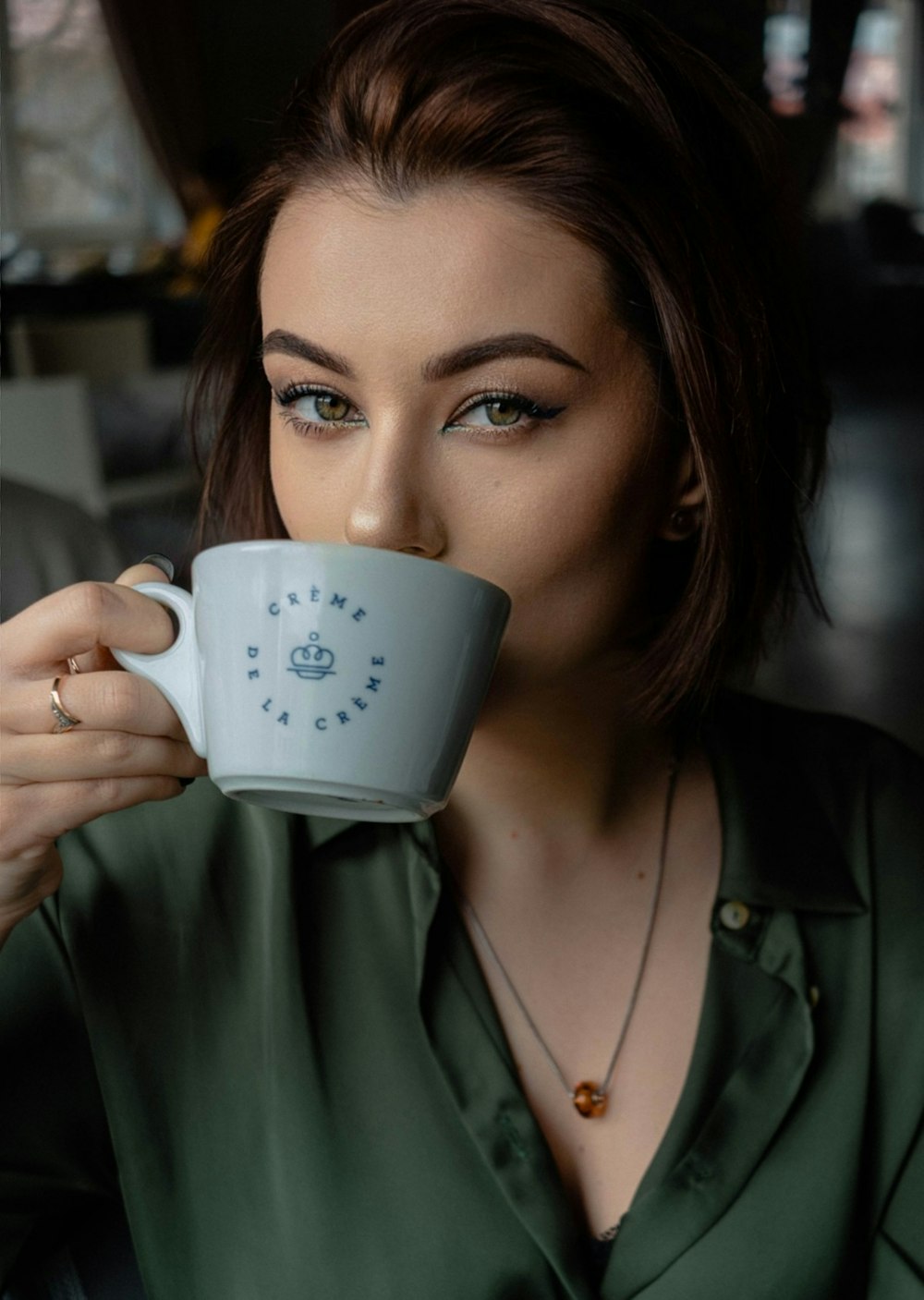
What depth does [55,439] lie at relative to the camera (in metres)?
1.79

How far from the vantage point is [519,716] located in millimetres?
1135

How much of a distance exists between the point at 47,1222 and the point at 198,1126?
0.13 m

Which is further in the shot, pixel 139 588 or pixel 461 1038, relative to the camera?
pixel 461 1038

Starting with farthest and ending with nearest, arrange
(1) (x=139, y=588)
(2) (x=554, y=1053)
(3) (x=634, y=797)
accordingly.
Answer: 1. (3) (x=634, y=797)
2. (2) (x=554, y=1053)
3. (1) (x=139, y=588)

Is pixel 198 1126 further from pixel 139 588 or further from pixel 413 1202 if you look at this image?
pixel 139 588

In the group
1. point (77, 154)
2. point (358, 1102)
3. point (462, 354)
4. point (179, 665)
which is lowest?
point (77, 154)

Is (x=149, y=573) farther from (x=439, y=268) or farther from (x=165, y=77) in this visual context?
(x=165, y=77)

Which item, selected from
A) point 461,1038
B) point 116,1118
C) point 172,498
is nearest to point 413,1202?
point 461,1038

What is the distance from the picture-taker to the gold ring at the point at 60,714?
79 centimetres

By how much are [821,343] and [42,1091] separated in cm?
190

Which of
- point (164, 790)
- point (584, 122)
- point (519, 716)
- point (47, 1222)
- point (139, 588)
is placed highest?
point (584, 122)

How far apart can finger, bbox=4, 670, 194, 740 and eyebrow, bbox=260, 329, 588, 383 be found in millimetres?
258

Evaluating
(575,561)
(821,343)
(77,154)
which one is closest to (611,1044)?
(575,561)

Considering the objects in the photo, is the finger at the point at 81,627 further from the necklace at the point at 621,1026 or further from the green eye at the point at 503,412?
the necklace at the point at 621,1026
